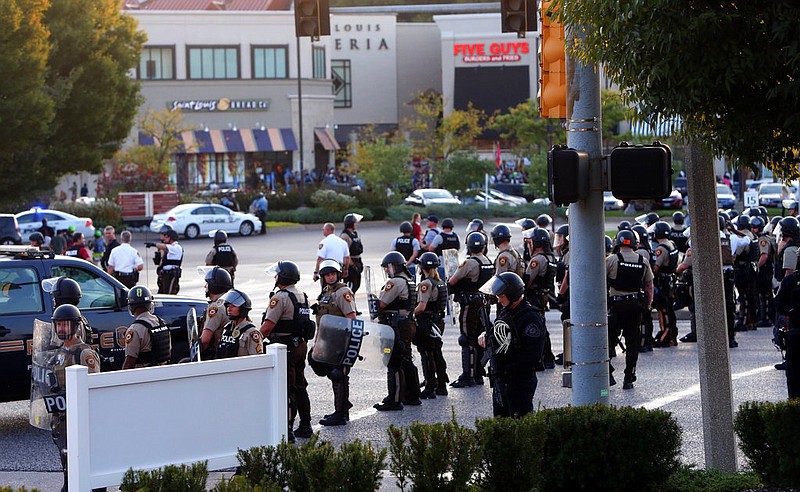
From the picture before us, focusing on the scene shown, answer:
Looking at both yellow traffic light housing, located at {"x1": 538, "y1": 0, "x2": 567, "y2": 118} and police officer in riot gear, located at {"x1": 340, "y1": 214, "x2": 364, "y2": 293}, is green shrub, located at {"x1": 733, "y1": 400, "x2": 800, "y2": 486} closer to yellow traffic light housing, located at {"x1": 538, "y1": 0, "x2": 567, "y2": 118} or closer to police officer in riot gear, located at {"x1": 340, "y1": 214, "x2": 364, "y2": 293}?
yellow traffic light housing, located at {"x1": 538, "y1": 0, "x2": 567, "y2": 118}

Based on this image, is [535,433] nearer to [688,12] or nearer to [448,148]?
[688,12]

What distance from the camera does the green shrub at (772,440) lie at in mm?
7461

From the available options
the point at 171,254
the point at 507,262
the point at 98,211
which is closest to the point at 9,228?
the point at 171,254

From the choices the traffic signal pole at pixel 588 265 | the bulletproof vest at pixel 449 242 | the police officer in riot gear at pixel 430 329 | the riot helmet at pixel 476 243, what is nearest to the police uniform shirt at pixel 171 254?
the bulletproof vest at pixel 449 242

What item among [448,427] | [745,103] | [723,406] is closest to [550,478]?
[448,427]

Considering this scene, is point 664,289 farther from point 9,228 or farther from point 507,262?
point 9,228

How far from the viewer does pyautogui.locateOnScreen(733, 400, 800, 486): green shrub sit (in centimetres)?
746

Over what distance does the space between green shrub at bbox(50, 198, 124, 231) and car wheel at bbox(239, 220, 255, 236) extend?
4625 millimetres

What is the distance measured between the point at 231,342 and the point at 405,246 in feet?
36.6

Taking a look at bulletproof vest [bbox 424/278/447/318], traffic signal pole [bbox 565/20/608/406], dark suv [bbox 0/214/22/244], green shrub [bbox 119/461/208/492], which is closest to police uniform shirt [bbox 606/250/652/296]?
bulletproof vest [bbox 424/278/447/318]

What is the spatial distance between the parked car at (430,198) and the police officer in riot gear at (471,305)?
37966 mm

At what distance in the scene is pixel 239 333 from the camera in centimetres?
1023

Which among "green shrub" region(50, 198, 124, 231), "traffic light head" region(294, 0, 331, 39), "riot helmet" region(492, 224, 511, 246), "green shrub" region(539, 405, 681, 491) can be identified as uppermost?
"traffic light head" region(294, 0, 331, 39)

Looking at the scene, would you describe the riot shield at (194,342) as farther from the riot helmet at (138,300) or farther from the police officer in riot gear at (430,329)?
the police officer in riot gear at (430,329)
